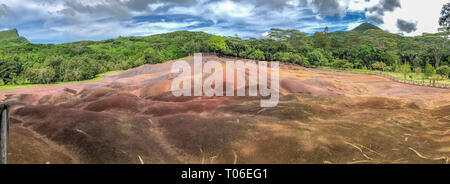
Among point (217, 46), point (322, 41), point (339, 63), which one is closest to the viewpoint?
point (217, 46)

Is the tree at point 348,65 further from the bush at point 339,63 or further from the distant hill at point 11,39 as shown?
the distant hill at point 11,39

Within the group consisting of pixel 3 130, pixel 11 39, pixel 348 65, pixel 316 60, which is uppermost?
pixel 11 39

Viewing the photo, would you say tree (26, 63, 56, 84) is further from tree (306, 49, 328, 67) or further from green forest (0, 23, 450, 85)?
tree (306, 49, 328, 67)

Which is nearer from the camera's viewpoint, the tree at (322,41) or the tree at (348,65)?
the tree at (348,65)

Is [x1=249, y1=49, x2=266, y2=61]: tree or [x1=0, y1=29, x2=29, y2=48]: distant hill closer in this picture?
[x1=249, y1=49, x2=266, y2=61]: tree

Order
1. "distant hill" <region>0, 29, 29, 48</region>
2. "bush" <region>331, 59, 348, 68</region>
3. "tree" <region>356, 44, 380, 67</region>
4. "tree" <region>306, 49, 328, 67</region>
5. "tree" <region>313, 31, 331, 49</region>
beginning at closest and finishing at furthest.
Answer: "tree" <region>356, 44, 380, 67</region> < "bush" <region>331, 59, 348, 68</region> < "tree" <region>306, 49, 328, 67</region> < "tree" <region>313, 31, 331, 49</region> < "distant hill" <region>0, 29, 29, 48</region>

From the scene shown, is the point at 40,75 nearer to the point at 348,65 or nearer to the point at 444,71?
the point at 444,71

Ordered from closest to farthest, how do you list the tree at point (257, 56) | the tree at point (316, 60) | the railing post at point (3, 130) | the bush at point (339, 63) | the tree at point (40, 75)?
the railing post at point (3, 130) < the tree at point (40, 75) < the bush at point (339, 63) < the tree at point (257, 56) < the tree at point (316, 60)

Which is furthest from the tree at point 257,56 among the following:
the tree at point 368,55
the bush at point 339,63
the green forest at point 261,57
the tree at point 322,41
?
the tree at point 322,41

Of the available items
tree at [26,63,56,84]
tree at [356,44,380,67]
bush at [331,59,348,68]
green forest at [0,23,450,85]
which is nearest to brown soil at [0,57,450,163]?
tree at [26,63,56,84]

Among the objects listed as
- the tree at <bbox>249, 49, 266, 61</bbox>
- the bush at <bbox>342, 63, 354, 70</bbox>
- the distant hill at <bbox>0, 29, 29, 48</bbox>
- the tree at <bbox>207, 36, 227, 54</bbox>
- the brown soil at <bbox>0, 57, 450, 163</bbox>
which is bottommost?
the brown soil at <bbox>0, 57, 450, 163</bbox>

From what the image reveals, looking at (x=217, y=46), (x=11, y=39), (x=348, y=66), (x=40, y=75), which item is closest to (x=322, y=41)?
(x=348, y=66)

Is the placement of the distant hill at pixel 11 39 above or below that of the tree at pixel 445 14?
above
